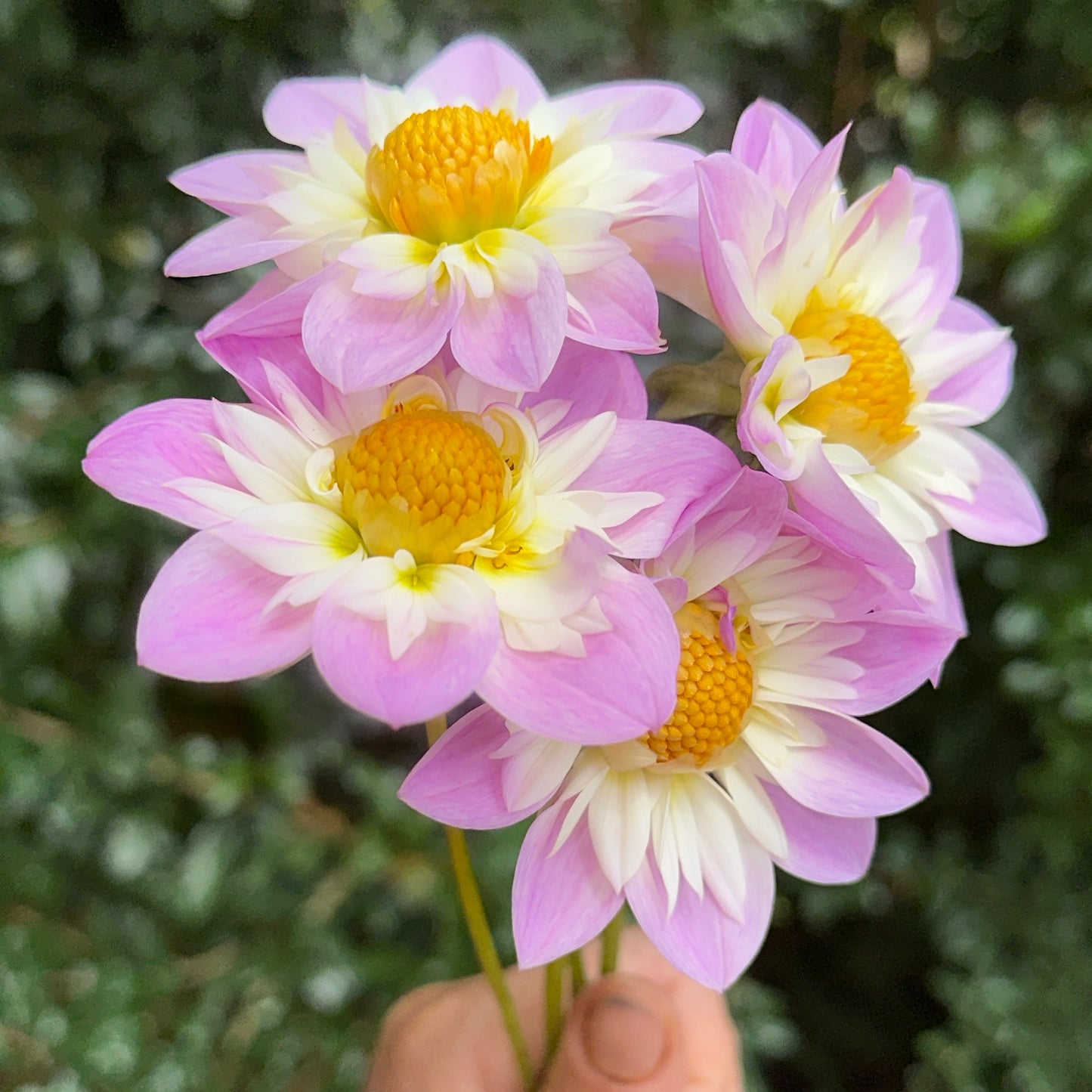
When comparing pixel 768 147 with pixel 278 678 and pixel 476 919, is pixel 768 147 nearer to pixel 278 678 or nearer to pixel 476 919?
pixel 476 919

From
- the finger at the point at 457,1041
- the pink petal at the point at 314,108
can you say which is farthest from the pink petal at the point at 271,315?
the finger at the point at 457,1041

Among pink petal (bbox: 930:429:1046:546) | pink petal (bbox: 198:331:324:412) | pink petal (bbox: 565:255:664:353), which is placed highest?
pink petal (bbox: 565:255:664:353)

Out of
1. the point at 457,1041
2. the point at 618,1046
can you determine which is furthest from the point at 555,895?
the point at 457,1041

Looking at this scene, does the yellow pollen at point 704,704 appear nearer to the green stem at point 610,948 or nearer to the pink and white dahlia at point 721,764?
the pink and white dahlia at point 721,764

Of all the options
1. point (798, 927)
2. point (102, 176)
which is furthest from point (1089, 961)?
point (102, 176)

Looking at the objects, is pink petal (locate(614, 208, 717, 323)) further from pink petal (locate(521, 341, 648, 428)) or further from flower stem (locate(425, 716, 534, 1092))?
flower stem (locate(425, 716, 534, 1092))

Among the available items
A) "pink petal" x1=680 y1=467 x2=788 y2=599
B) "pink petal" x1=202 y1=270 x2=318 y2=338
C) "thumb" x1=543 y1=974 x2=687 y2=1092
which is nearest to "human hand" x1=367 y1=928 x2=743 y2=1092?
"thumb" x1=543 y1=974 x2=687 y2=1092
